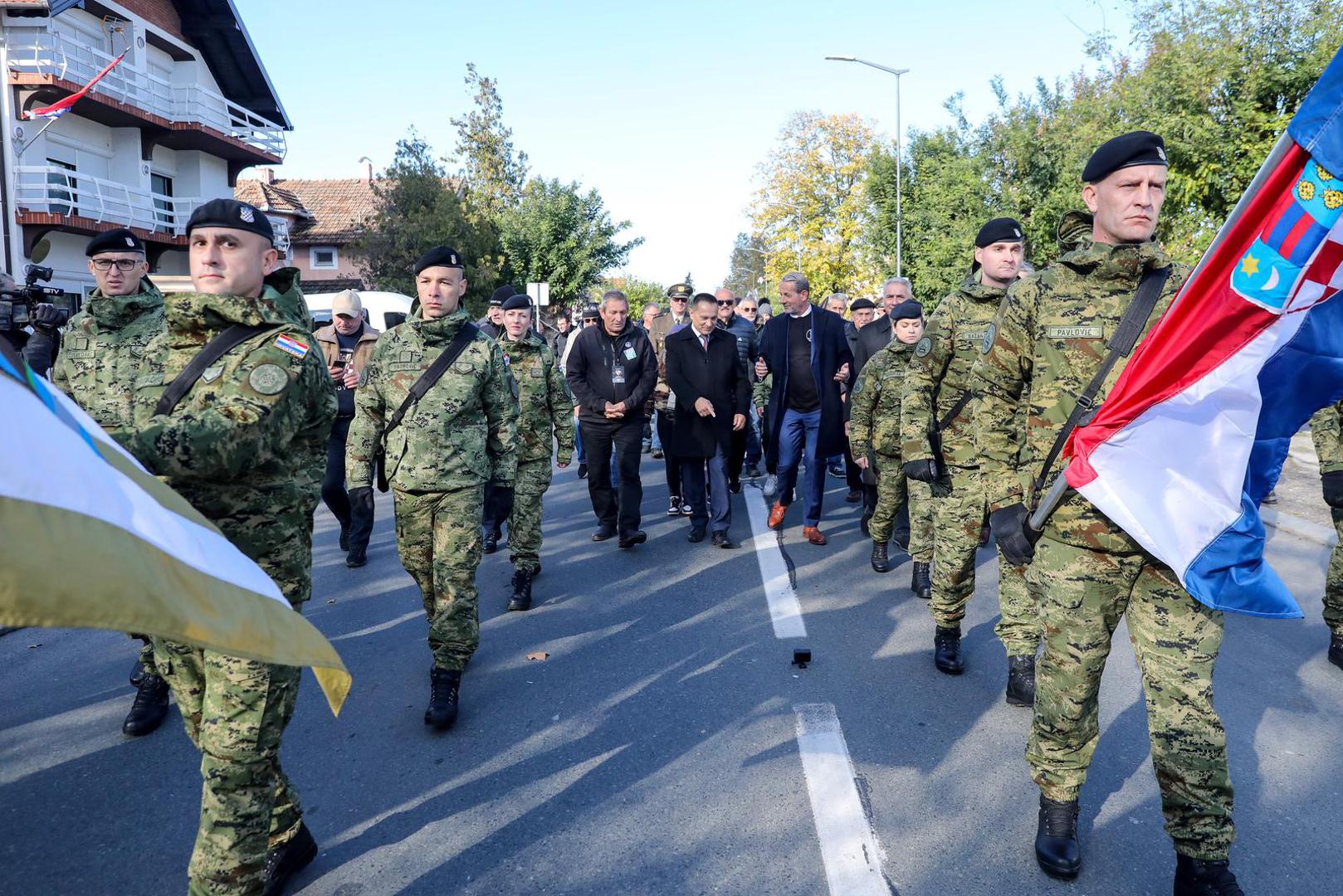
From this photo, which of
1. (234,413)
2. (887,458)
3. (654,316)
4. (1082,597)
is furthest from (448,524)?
(654,316)

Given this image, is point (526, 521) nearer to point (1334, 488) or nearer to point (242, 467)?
point (242, 467)

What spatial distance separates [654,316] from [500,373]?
8170 millimetres

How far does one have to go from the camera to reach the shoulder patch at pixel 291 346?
9.75ft

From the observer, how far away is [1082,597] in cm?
302

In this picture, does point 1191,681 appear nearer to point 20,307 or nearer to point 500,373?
point 500,373

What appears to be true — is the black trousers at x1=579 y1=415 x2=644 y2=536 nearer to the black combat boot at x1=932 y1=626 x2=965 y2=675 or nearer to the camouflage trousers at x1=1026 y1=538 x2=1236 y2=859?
the black combat boot at x1=932 y1=626 x2=965 y2=675

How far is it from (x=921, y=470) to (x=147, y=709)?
13.2ft

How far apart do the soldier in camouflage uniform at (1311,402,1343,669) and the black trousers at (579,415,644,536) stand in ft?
15.4

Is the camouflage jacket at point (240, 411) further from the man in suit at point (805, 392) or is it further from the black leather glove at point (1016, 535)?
the man in suit at point (805, 392)

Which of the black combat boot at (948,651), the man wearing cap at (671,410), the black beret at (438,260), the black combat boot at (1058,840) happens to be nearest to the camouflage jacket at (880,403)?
the man wearing cap at (671,410)

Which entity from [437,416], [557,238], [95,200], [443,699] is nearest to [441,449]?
[437,416]

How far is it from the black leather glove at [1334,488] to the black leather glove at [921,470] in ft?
6.38

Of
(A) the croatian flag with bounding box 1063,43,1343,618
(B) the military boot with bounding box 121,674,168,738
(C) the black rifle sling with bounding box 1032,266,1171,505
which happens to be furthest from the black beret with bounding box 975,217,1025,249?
(B) the military boot with bounding box 121,674,168,738

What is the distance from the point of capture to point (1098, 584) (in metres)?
2.99
